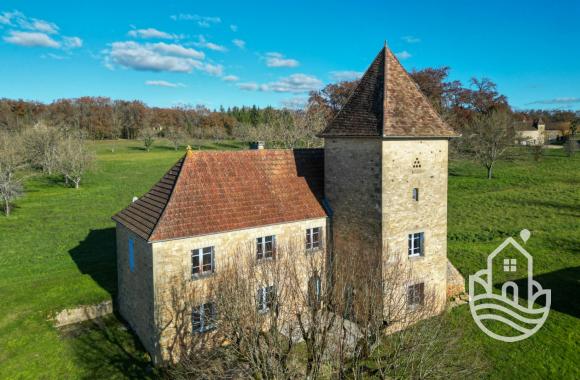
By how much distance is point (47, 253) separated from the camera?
31.4 metres

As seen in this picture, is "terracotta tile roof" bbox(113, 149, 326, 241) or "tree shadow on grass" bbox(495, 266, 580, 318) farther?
"tree shadow on grass" bbox(495, 266, 580, 318)

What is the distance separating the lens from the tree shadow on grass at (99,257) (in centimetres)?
2526

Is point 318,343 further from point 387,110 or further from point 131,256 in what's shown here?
point 387,110

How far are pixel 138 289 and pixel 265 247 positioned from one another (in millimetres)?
5998

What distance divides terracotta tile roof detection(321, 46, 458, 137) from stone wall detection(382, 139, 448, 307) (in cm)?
61

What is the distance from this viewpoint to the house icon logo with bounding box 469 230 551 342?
20047 mm

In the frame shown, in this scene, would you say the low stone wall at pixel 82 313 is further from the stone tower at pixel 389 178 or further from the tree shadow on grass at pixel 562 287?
the tree shadow on grass at pixel 562 287

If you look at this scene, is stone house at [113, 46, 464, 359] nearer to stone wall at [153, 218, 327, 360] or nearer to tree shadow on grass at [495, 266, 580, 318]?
stone wall at [153, 218, 327, 360]

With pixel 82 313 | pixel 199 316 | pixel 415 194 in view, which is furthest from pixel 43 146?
pixel 415 194

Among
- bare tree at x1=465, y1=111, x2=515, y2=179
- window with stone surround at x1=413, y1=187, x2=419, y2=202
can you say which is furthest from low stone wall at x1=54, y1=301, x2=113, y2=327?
bare tree at x1=465, y1=111, x2=515, y2=179

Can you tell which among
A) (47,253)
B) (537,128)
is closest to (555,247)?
(47,253)

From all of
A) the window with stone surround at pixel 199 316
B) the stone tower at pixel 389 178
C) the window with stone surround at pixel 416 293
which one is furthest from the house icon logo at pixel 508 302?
the window with stone surround at pixel 199 316

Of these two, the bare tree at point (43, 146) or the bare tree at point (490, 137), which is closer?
the bare tree at point (490, 137)

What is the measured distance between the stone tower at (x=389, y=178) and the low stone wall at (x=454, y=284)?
1.55m
